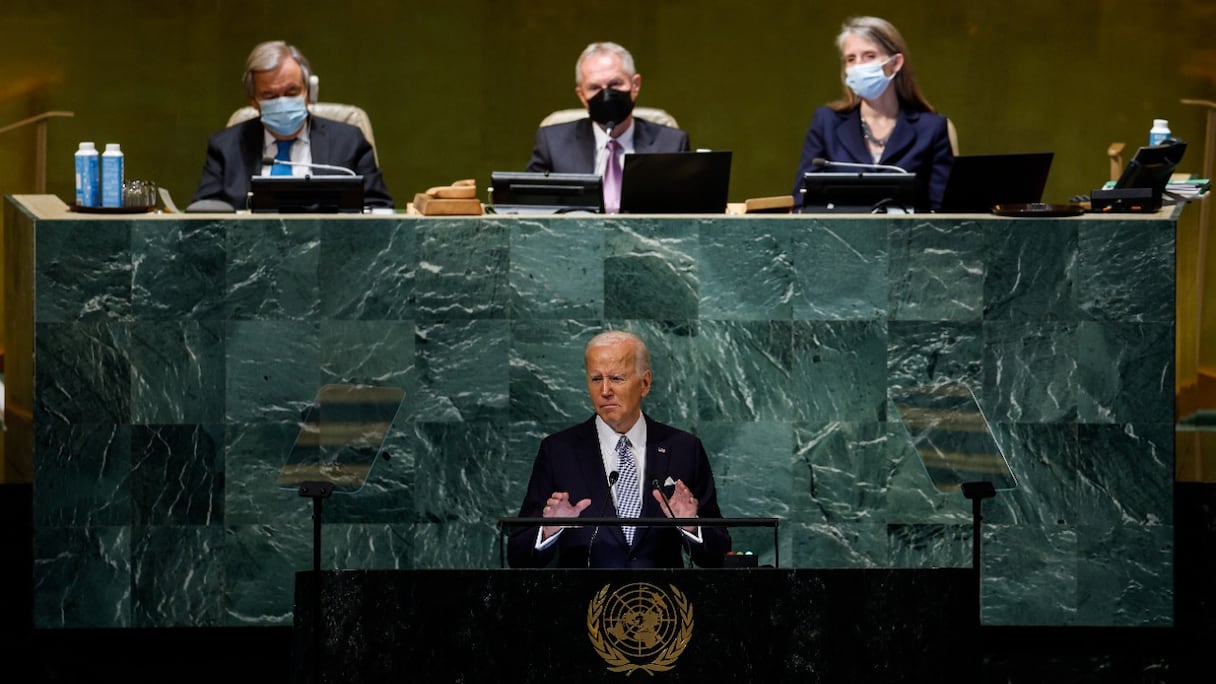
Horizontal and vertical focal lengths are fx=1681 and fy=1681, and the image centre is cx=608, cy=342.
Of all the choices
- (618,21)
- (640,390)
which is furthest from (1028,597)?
(618,21)

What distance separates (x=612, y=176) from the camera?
20.1 feet

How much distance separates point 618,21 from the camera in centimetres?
846

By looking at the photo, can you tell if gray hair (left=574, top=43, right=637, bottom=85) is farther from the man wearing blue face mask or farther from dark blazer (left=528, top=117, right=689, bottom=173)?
the man wearing blue face mask

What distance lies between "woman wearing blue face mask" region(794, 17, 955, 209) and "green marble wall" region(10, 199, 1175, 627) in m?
0.83

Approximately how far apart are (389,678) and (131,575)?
175 centimetres

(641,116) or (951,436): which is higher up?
(641,116)

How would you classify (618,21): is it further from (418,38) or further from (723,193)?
(723,193)

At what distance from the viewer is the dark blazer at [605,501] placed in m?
4.15

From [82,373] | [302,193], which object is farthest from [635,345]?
[82,373]

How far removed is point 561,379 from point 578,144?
1372 mm

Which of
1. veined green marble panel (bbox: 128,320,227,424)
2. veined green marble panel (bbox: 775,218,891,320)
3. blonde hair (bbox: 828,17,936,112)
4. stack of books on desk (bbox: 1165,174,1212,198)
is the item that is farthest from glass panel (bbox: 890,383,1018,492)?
veined green marble panel (bbox: 128,320,227,424)

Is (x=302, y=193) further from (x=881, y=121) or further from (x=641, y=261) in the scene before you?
(x=881, y=121)

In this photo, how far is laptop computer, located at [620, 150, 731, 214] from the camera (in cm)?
510

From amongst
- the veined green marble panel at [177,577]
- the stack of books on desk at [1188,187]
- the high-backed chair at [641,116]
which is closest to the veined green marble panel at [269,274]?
the veined green marble panel at [177,577]
